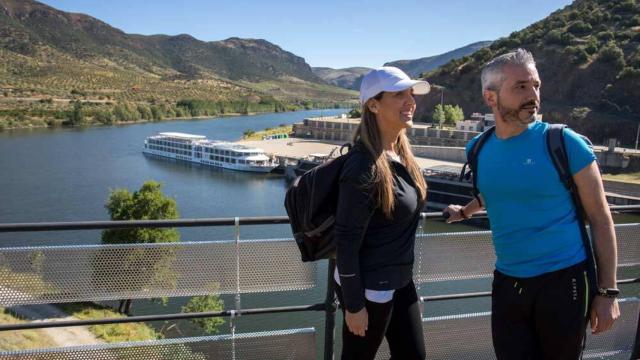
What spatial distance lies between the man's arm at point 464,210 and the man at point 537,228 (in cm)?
38

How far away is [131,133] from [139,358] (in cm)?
8161

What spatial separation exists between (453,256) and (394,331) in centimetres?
101

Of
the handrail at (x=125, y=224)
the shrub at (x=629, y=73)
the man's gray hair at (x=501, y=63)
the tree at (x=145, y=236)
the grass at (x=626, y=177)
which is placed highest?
the shrub at (x=629, y=73)

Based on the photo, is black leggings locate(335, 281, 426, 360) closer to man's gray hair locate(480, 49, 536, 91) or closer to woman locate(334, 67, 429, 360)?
woman locate(334, 67, 429, 360)

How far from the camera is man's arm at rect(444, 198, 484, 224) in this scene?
8.18 ft

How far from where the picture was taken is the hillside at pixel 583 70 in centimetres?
5162

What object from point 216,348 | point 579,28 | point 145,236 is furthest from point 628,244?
point 579,28

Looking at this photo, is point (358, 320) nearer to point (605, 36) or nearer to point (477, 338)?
point (477, 338)

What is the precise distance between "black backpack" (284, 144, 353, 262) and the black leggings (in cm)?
19

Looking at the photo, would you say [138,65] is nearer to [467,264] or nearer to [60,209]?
[60,209]

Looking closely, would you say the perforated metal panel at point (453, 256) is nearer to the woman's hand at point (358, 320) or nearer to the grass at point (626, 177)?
the woman's hand at point (358, 320)

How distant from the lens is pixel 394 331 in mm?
2184

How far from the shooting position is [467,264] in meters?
3.11

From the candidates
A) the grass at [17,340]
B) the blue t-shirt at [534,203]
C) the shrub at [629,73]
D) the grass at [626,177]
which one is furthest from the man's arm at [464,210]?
the shrub at [629,73]
